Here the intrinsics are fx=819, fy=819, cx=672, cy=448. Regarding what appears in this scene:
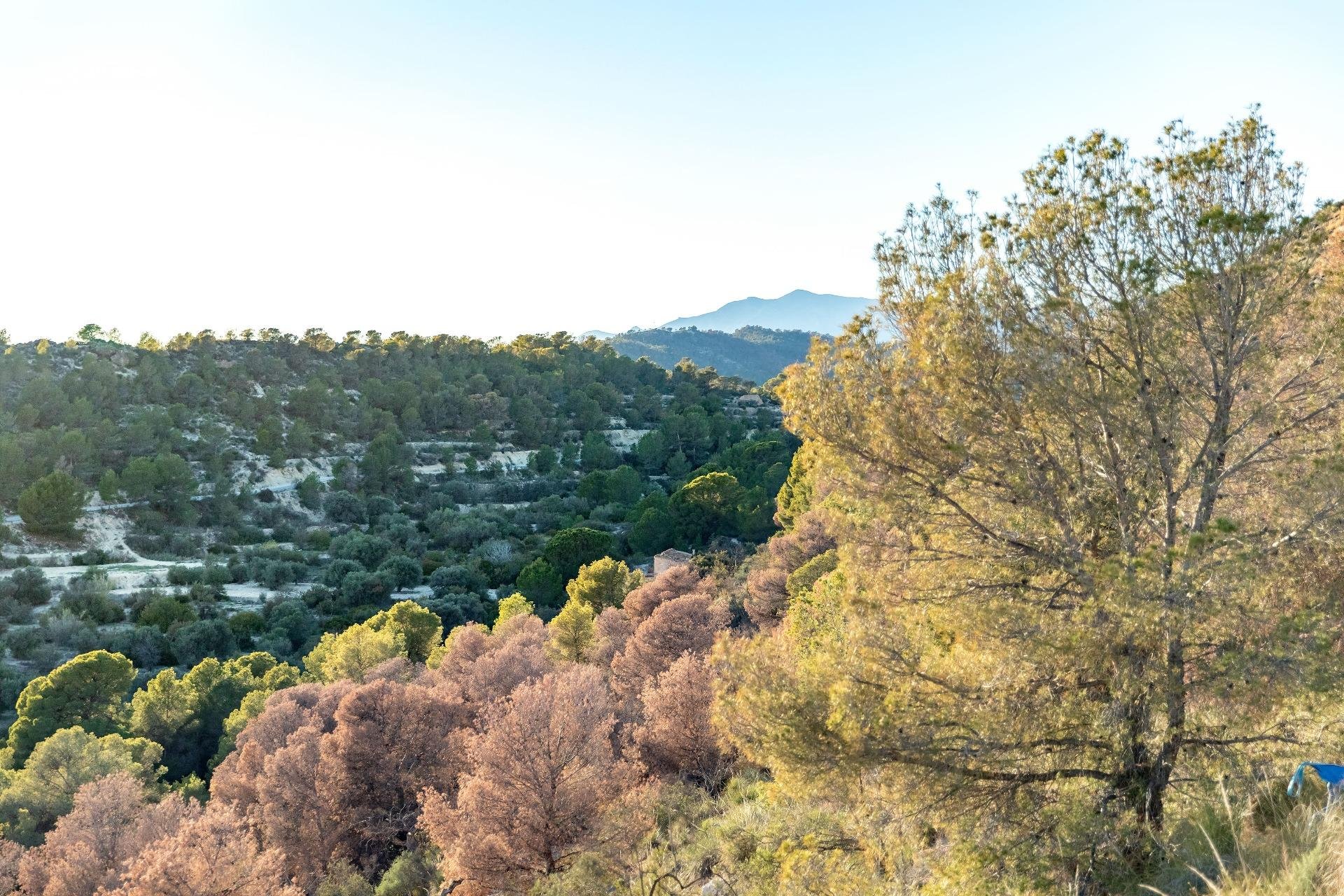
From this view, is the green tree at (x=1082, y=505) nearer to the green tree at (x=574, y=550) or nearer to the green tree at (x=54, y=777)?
the green tree at (x=54, y=777)

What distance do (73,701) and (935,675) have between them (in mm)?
23659

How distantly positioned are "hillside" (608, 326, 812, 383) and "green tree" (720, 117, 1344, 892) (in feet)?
394

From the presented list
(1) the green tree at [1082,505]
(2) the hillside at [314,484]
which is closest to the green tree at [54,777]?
(2) the hillside at [314,484]

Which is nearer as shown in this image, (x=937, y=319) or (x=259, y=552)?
(x=937, y=319)

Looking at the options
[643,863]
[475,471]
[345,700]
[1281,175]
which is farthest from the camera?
[475,471]

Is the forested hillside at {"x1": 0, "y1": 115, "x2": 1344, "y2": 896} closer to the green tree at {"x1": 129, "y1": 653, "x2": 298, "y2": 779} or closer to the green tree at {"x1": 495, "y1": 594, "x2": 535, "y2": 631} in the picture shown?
the green tree at {"x1": 129, "y1": 653, "x2": 298, "y2": 779}

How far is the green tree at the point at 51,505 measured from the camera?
107 feet

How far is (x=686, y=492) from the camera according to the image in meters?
38.0

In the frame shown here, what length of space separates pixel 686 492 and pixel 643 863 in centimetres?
2906

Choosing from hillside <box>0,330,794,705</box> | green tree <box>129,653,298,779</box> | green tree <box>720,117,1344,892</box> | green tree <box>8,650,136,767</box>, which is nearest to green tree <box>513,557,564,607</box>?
hillside <box>0,330,794,705</box>

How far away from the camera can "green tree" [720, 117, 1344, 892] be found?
4.88m

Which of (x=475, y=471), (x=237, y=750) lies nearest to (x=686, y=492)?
(x=475, y=471)

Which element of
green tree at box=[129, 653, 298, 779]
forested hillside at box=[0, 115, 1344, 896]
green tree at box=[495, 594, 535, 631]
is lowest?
green tree at box=[129, 653, 298, 779]

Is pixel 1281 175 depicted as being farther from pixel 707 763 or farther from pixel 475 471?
pixel 475 471
